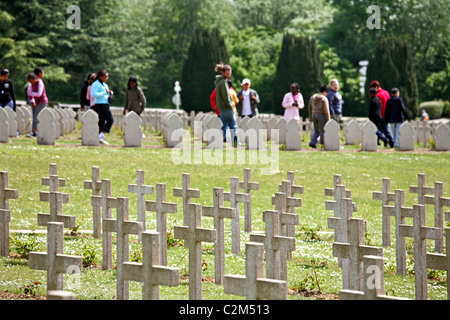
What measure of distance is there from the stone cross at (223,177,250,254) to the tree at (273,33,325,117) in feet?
104

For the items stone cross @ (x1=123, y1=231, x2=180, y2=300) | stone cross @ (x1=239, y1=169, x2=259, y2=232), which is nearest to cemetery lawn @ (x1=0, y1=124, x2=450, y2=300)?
stone cross @ (x1=239, y1=169, x2=259, y2=232)

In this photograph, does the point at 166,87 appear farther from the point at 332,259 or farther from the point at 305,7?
the point at 332,259

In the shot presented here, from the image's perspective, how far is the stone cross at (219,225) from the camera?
7.61 meters

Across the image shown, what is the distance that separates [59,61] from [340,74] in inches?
795

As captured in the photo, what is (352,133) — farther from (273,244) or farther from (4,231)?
(273,244)

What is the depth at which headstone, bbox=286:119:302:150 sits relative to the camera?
61.3 ft

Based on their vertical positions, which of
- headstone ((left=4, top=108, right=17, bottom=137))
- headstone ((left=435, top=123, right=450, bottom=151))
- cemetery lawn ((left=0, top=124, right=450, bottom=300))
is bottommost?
cemetery lawn ((left=0, top=124, right=450, bottom=300))

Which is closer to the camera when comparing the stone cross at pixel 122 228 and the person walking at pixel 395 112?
the stone cross at pixel 122 228

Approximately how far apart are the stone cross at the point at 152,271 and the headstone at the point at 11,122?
13.4 metres

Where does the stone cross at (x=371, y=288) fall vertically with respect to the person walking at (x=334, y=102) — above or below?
below

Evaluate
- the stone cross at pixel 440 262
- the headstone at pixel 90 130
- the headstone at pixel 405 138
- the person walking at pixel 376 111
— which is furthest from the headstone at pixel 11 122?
the stone cross at pixel 440 262

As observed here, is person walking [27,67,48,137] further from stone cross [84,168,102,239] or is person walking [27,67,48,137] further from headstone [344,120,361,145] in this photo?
stone cross [84,168,102,239]

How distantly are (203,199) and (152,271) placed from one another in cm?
Result: 841

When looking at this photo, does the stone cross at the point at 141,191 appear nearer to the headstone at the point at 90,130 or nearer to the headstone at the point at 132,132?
the headstone at the point at 90,130
